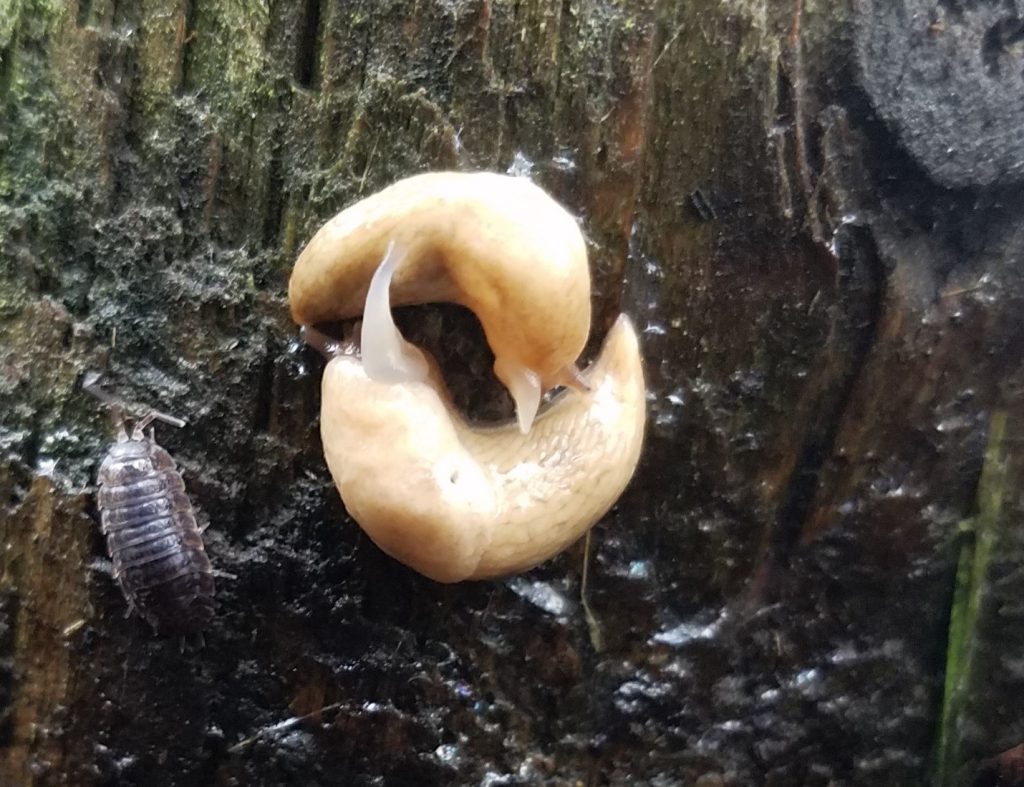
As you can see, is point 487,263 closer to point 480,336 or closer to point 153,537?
point 480,336

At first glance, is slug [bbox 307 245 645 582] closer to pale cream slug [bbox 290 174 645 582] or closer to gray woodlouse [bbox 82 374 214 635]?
pale cream slug [bbox 290 174 645 582]

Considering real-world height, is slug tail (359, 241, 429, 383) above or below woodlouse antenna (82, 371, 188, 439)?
above

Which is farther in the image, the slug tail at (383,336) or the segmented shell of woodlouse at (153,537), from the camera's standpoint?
the segmented shell of woodlouse at (153,537)

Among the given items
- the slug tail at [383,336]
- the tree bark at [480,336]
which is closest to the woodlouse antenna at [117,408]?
the tree bark at [480,336]

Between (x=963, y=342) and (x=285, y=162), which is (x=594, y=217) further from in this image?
(x=963, y=342)

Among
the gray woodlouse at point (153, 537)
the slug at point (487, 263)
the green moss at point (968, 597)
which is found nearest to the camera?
the slug at point (487, 263)

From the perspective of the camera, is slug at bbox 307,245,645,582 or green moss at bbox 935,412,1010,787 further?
green moss at bbox 935,412,1010,787

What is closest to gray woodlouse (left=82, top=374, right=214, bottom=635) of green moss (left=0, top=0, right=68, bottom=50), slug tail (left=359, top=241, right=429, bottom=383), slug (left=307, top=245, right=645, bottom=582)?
slug (left=307, top=245, right=645, bottom=582)

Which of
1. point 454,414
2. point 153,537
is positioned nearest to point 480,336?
point 454,414

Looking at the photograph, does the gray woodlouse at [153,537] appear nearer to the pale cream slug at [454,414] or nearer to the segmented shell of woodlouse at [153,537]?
the segmented shell of woodlouse at [153,537]
